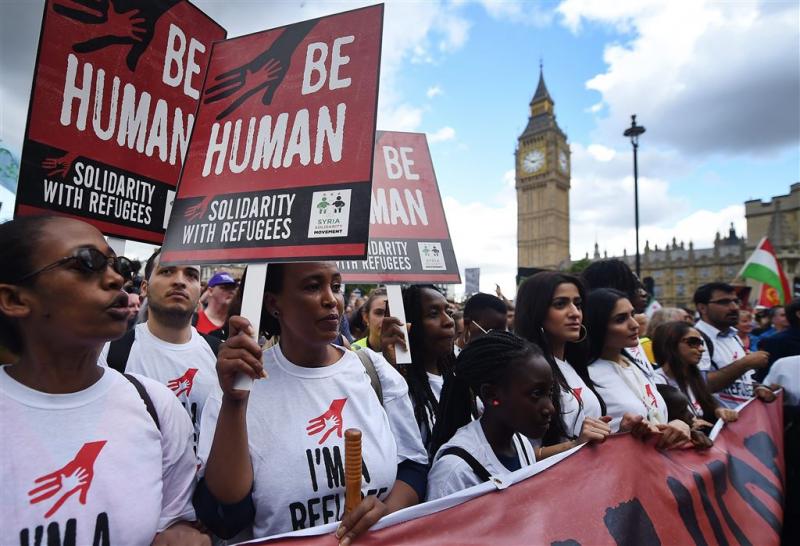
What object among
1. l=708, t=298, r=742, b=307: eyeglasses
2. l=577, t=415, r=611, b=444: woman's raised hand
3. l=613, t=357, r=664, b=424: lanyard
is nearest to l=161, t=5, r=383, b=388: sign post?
l=577, t=415, r=611, b=444: woman's raised hand

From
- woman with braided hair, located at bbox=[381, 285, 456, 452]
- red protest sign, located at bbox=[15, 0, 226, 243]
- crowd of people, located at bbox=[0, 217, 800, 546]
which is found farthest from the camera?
woman with braided hair, located at bbox=[381, 285, 456, 452]

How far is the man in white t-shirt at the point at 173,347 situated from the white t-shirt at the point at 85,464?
1.06 metres

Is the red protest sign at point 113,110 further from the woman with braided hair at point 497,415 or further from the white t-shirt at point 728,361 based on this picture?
the white t-shirt at point 728,361

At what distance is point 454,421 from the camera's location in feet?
8.34

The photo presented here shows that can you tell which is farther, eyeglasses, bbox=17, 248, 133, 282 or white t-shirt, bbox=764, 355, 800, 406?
white t-shirt, bbox=764, 355, 800, 406

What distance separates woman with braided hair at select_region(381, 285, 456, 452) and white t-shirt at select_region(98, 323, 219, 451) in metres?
1.03

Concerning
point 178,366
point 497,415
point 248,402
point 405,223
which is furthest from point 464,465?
point 405,223

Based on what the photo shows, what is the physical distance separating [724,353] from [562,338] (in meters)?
2.94

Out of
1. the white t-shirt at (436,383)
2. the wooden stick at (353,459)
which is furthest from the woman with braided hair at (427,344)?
the wooden stick at (353,459)

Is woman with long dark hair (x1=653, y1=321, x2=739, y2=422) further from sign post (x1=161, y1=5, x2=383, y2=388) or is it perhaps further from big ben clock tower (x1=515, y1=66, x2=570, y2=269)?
big ben clock tower (x1=515, y1=66, x2=570, y2=269)

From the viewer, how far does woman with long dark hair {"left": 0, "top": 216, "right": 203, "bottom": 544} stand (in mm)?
1247

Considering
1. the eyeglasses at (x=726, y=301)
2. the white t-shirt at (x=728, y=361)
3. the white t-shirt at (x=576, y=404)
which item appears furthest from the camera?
the eyeglasses at (x=726, y=301)

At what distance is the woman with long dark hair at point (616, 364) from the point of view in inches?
117

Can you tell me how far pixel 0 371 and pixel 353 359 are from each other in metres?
1.14
